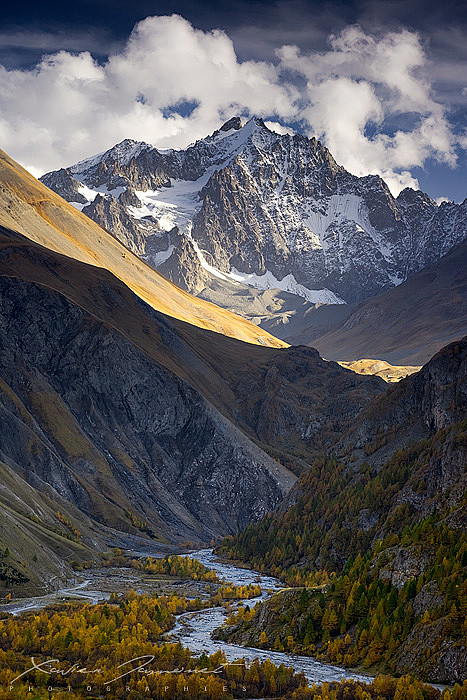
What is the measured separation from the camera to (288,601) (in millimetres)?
82375

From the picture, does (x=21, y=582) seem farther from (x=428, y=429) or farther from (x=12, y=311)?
(x=12, y=311)

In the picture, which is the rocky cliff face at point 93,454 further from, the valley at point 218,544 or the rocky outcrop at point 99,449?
the valley at point 218,544

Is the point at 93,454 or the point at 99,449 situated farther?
the point at 99,449

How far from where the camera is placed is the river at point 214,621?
6606cm

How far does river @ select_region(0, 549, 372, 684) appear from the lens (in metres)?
66.1

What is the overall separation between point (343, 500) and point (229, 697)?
244 ft

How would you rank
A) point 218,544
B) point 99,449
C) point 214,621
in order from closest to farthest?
point 214,621, point 218,544, point 99,449

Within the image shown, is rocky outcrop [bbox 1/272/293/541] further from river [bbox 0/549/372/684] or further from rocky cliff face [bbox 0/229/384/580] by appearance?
river [bbox 0/549/372/684]

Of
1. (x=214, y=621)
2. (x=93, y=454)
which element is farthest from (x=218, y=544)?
(x=214, y=621)

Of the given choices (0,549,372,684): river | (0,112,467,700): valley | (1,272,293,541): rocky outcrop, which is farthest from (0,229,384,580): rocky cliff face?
(0,549,372,684): river

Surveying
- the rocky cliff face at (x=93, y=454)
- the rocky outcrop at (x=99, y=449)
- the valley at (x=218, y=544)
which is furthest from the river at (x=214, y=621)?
the rocky outcrop at (x=99, y=449)

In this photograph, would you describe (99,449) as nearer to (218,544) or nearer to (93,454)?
(93,454)

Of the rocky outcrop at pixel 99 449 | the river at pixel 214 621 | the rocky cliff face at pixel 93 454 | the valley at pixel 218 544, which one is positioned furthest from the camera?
the rocky outcrop at pixel 99 449

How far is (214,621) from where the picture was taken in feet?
307
